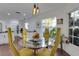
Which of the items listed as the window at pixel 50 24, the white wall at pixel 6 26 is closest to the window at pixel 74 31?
the window at pixel 50 24

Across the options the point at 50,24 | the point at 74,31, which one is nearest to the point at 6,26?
the point at 50,24

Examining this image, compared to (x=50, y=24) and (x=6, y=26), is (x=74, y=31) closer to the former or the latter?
(x=50, y=24)

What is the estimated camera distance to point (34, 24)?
58.7 inches

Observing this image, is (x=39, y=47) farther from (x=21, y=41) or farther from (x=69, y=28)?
(x=69, y=28)

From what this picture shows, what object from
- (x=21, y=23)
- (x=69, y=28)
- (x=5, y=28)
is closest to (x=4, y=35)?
(x=5, y=28)

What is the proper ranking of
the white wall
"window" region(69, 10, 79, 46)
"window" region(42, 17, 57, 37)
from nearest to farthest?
the white wall, "window" region(42, 17, 57, 37), "window" region(69, 10, 79, 46)

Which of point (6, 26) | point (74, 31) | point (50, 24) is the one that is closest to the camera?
point (6, 26)

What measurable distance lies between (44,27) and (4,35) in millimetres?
467

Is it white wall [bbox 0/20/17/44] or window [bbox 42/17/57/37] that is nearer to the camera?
white wall [bbox 0/20/17/44]


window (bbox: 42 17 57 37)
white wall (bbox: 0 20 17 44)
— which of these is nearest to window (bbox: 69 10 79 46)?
window (bbox: 42 17 57 37)

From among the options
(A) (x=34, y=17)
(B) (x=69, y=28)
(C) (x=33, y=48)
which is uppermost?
(A) (x=34, y=17)

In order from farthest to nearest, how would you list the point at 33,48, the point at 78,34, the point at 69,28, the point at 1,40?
1. the point at 69,28
2. the point at 78,34
3. the point at 33,48
4. the point at 1,40

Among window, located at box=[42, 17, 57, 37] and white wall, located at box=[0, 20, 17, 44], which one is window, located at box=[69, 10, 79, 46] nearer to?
window, located at box=[42, 17, 57, 37]

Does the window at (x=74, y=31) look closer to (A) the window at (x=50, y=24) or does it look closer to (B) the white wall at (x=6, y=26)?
(A) the window at (x=50, y=24)
